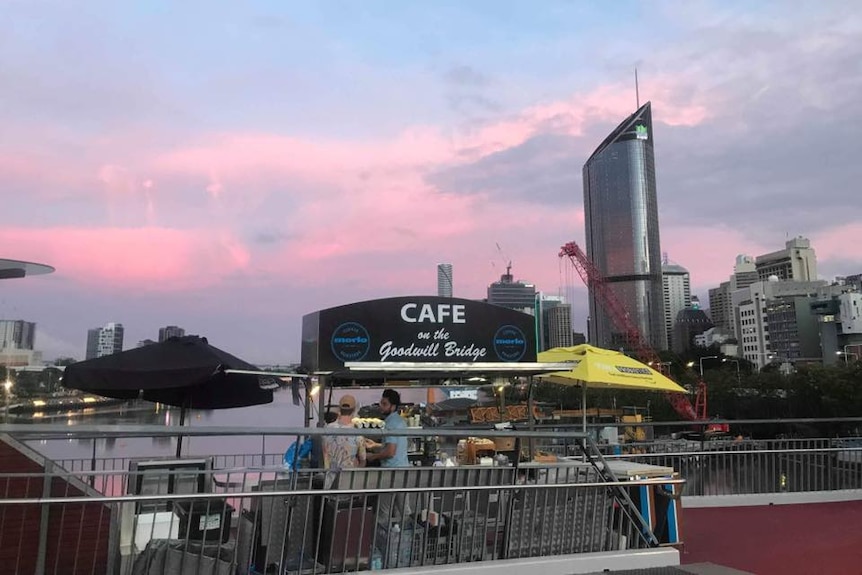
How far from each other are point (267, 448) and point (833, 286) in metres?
177

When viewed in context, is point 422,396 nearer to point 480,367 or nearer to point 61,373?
point 480,367

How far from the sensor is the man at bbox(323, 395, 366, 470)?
212 inches

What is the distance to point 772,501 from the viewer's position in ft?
29.2

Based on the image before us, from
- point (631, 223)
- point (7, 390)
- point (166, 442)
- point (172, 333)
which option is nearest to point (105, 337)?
point (166, 442)

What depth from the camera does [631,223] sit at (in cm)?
18200

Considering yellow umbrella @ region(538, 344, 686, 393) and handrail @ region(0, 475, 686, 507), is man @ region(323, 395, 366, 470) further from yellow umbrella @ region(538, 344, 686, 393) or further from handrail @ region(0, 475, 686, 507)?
yellow umbrella @ region(538, 344, 686, 393)

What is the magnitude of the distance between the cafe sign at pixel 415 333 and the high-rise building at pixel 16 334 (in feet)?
9.32

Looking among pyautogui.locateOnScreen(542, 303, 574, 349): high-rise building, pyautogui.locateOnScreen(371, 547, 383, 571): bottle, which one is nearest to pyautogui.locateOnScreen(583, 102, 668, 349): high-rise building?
pyautogui.locateOnScreen(542, 303, 574, 349): high-rise building

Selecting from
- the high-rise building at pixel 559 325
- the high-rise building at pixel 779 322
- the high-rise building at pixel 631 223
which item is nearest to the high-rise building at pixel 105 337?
the high-rise building at pixel 779 322

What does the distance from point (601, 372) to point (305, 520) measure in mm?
6178

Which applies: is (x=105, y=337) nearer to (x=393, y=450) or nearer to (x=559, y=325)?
(x=393, y=450)

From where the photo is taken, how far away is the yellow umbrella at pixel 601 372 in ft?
30.5

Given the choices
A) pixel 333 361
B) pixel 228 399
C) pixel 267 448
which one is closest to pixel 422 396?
pixel 267 448

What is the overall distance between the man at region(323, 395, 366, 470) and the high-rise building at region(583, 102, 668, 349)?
7074 inches
